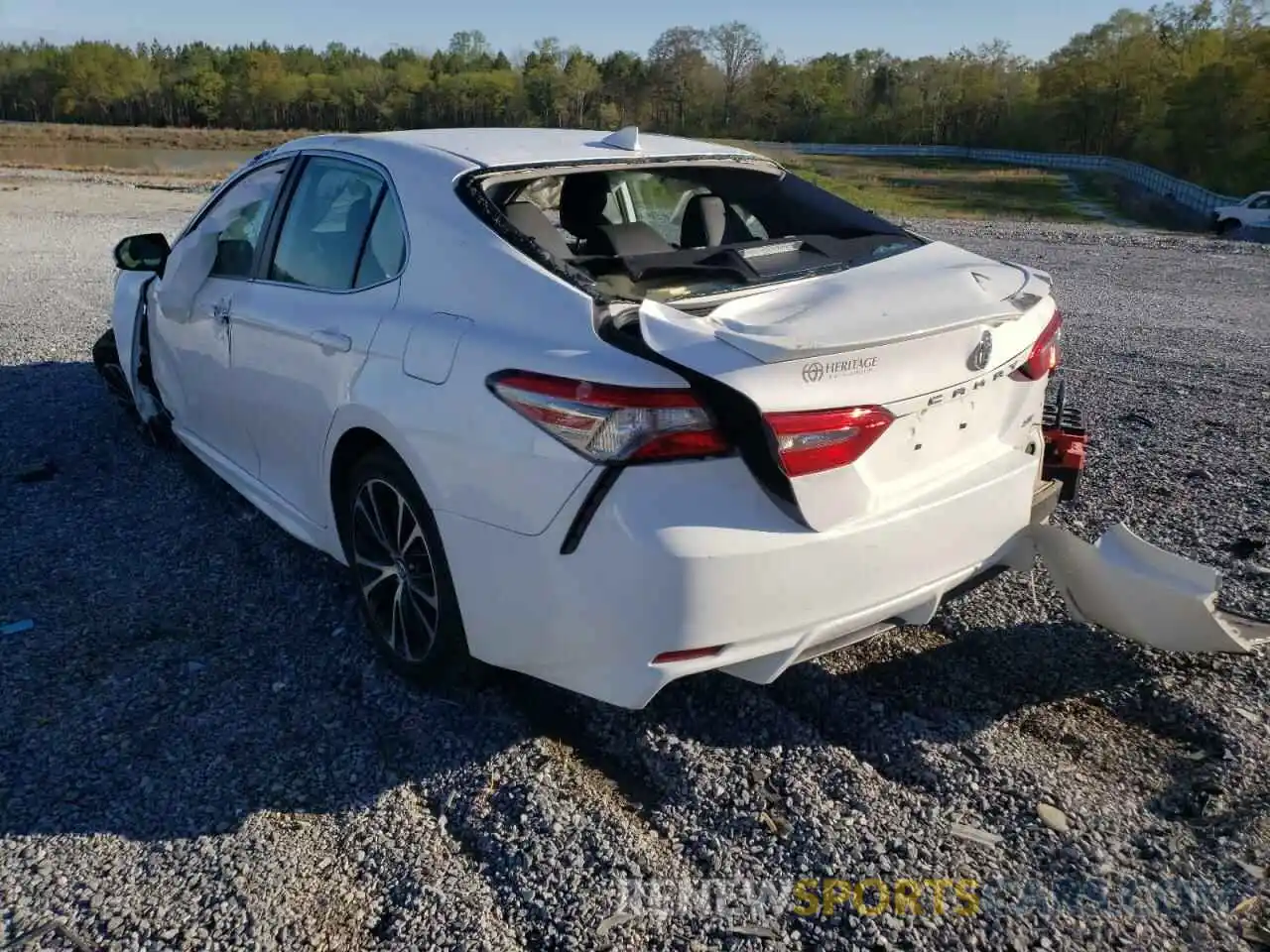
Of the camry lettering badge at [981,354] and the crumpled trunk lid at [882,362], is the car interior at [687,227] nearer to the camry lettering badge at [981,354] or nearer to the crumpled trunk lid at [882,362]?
the crumpled trunk lid at [882,362]

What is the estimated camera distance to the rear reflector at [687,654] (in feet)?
8.90

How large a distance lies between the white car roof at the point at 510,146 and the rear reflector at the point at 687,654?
5.78 ft

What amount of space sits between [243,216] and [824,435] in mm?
3024

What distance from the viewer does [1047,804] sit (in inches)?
116

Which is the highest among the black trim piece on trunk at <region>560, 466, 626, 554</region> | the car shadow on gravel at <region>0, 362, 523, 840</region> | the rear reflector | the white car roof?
the white car roof

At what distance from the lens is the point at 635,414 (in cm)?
262

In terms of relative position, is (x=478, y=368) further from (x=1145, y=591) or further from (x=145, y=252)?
(x=145, y=252)

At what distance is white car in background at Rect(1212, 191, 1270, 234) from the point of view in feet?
87.0

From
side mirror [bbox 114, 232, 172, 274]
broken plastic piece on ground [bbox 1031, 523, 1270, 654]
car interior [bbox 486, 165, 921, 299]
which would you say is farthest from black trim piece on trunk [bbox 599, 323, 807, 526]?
side mirror [bbox 114, 232, 172, 274]

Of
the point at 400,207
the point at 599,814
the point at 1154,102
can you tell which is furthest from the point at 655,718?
the point at 1154,102

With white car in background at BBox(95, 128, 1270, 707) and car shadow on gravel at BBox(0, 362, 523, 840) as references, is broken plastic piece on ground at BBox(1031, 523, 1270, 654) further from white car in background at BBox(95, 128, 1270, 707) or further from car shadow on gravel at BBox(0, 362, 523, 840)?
car shadow on gravel at BBox(0, 362, 523, 840)

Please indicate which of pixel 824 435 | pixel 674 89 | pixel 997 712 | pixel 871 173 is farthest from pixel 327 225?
pixel 674 89

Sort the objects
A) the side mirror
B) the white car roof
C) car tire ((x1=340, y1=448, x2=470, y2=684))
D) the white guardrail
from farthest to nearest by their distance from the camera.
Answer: the white guardrail, the side mirror, the white car roof, car tire ((x1=340, y1=448, x2=470, y2=684))

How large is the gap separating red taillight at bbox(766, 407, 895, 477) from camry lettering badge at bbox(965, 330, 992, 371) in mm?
414
